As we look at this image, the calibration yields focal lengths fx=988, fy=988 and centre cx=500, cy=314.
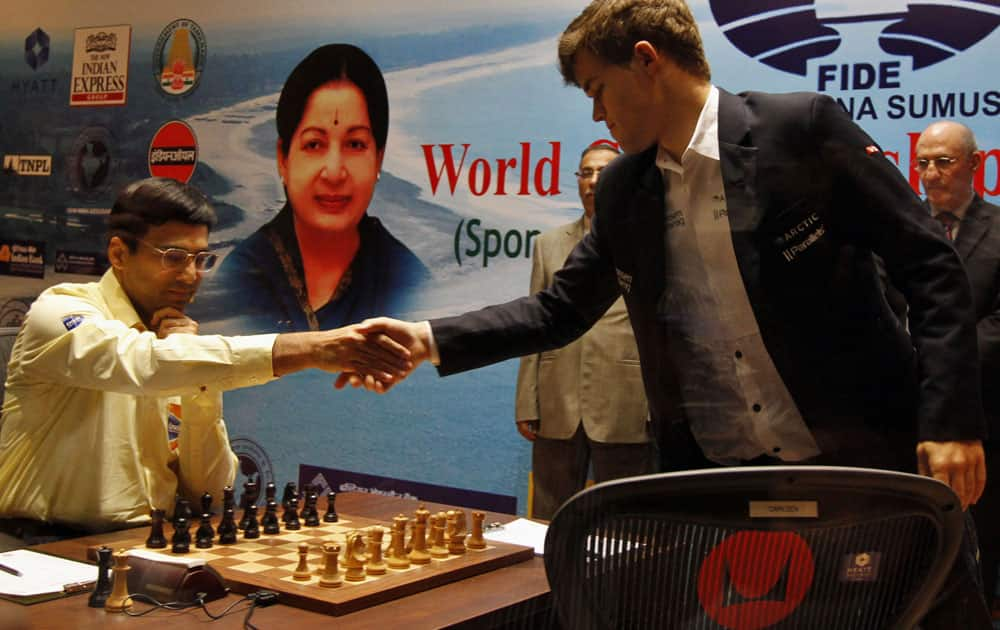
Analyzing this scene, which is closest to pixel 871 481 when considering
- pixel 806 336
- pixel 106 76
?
pixel 806 336

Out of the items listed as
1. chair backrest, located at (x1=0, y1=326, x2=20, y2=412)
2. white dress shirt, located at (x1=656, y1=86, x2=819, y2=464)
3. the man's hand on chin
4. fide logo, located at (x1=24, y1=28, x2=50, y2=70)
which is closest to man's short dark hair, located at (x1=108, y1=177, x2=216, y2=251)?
the man's hand on chin

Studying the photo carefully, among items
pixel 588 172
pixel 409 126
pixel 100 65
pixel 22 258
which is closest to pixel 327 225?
pixel 409 126

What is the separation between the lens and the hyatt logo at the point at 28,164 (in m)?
6.61

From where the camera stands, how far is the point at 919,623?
39.6 inches

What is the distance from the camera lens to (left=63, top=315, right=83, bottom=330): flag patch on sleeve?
2.17 m

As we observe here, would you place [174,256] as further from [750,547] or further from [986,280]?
[986,280]

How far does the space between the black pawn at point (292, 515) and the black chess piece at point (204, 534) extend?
0.22 metres

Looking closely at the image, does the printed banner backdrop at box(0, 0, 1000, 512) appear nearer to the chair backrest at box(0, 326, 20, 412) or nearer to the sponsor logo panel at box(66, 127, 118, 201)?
the sponsor logo panel at box(66, 127, 118, 201)

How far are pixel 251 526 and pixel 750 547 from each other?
1.42m

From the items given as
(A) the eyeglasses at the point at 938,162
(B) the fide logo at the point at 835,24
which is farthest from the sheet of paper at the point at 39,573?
(B) the fide logo at the point at 835,24

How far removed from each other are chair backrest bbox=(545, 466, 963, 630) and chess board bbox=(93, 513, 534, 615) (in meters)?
0.76

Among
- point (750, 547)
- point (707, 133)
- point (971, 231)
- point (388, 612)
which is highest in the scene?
point (971, 231)

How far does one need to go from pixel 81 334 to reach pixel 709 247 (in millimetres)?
1347

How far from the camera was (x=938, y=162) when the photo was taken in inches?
151
